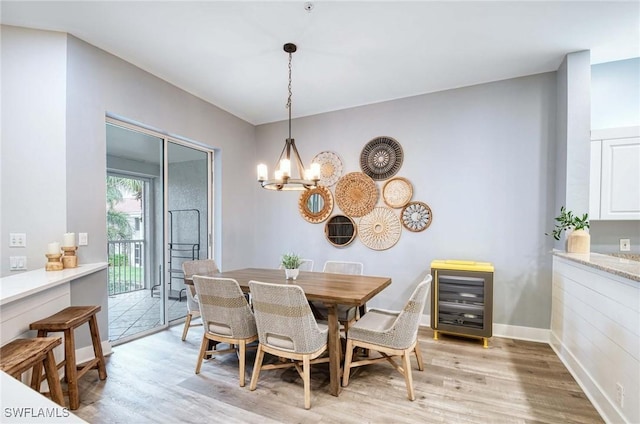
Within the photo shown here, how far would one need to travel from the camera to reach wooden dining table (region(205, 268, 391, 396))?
218 cm

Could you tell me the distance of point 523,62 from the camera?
9.86 ft

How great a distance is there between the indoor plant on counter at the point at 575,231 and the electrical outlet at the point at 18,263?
474 centimetres

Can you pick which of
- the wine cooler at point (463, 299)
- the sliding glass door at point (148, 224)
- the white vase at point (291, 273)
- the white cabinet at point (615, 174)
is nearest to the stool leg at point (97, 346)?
the sliding glass door at point (148, 224)

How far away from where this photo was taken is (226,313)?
2328 millimetres

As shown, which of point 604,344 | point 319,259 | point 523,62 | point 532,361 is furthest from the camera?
point 319,259

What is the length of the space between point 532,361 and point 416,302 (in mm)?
1600

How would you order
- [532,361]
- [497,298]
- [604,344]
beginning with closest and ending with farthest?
[604,344] → [532,361] → [497,298]

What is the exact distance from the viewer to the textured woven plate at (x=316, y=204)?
4297mm

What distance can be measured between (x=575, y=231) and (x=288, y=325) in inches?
107

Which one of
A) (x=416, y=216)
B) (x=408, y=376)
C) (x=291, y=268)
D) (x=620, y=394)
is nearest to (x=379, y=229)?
(x=416, y=216)

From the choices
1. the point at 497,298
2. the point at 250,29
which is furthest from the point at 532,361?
the point at 250,29

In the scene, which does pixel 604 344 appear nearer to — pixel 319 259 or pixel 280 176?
pixel 280 176

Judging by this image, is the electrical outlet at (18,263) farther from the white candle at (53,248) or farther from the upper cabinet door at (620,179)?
the upper cabinet door at (620,179)

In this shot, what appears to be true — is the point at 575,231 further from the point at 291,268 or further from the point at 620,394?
the point at 291,268
